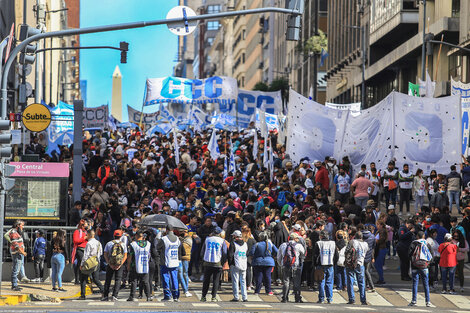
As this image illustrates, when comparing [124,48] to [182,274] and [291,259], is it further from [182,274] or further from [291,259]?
[291,259]

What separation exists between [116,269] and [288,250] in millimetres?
3291

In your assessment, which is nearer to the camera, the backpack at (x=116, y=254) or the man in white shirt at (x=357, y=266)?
the backpack at (x=116, y=254)

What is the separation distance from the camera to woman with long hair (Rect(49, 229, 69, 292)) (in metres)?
20.9

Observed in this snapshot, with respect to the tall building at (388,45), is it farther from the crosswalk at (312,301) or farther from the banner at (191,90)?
the crosswalk at (312,301)

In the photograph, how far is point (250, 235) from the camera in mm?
20703

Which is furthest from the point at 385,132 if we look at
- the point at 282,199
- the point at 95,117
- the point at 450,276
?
the point at 95,117

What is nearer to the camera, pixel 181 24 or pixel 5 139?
pixel 5 139

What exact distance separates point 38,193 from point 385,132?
973cm

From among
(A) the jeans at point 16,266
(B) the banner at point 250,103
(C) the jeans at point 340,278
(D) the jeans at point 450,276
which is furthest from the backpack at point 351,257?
(B) the banner at point 250,103

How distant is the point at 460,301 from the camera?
20.6 m

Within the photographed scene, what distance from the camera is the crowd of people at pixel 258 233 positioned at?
776 inches

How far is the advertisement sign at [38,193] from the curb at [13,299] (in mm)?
3597

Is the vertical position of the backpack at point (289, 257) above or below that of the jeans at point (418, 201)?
below

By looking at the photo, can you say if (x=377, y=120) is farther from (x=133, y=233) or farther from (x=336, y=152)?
(x=133, y=233)
